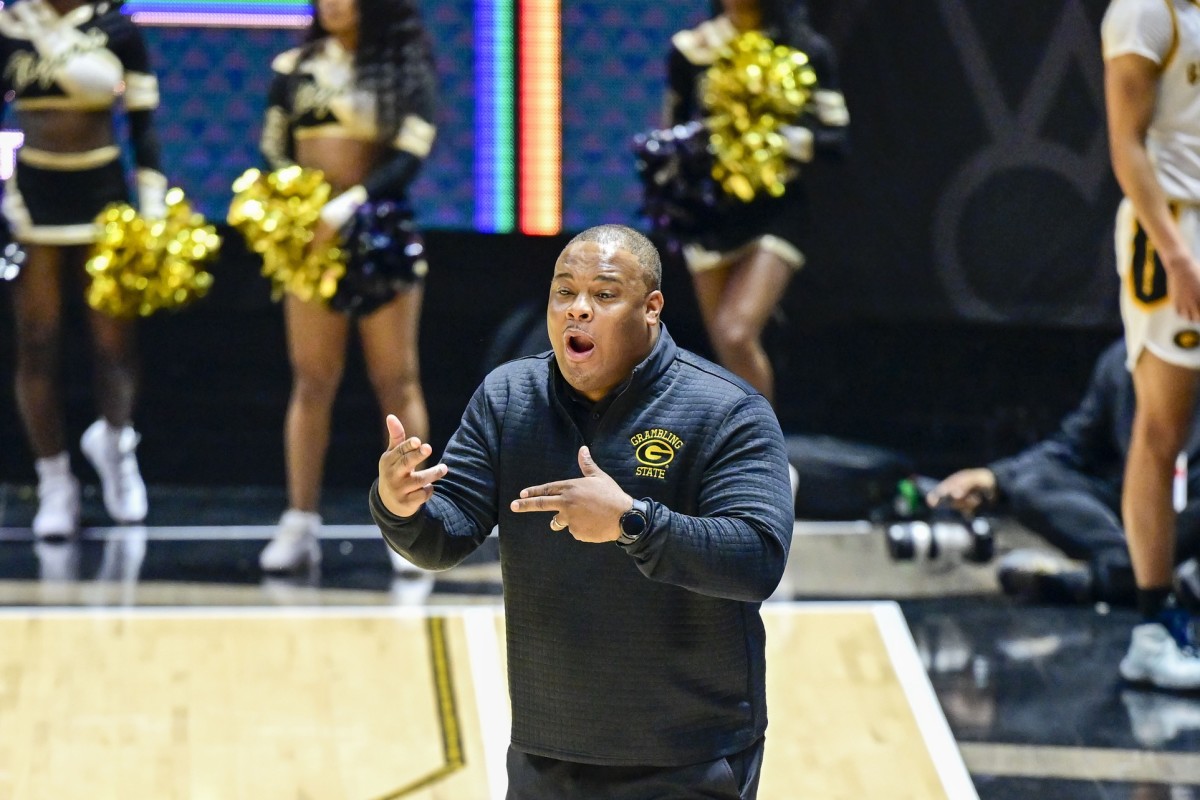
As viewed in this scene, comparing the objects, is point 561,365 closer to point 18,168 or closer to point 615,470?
point 615,470

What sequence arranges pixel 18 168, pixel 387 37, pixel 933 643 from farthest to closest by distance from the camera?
1. pixel 18 168
2. pixel 387 37
3. pixel 933 643

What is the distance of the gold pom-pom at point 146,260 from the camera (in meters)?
6.07

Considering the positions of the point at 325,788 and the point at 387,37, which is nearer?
the point at 325,788

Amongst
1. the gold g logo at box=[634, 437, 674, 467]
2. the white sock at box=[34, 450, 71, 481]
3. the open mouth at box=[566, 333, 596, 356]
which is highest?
the open mouth at box=[566, 333, 596, 356]

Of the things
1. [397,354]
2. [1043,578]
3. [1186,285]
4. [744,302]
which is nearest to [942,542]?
[1043,578]

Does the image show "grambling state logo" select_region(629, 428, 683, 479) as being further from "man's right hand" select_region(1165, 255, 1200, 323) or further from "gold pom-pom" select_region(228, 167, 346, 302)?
"gold pom-pom" select_region(228, 167, 346, 302)

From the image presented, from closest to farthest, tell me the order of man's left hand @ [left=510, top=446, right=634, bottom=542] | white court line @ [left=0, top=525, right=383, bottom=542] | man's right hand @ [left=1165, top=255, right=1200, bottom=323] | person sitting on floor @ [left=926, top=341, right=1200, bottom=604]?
1. man's left hand @ [left=510, top=446, right=634, bottom=542]
2. man's right hand @ [left=1165, top=255, right=1200, bottom=323]
3. person sitting on floor @ [left=926, top=341, right=1200, bottom=604]
4. white court line @ [left=0, top=525, right=383, bottom=542]

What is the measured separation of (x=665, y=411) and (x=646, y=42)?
14.2ft

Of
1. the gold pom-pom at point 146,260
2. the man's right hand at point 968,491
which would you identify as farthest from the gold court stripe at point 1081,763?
the gold pom-pom at point 146,260

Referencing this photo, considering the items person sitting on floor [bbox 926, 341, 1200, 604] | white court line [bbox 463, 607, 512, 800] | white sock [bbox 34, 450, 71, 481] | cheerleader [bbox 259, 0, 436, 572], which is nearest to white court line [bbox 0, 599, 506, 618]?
white court line [bbox 463, 607, 512, 800]

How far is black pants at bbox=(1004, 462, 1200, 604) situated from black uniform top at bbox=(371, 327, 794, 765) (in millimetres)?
3213

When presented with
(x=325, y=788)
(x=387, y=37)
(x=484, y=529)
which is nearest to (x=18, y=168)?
(x=387, y=37)

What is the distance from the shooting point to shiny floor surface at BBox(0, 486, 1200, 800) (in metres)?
4.23

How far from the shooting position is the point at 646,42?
22.0 ft
